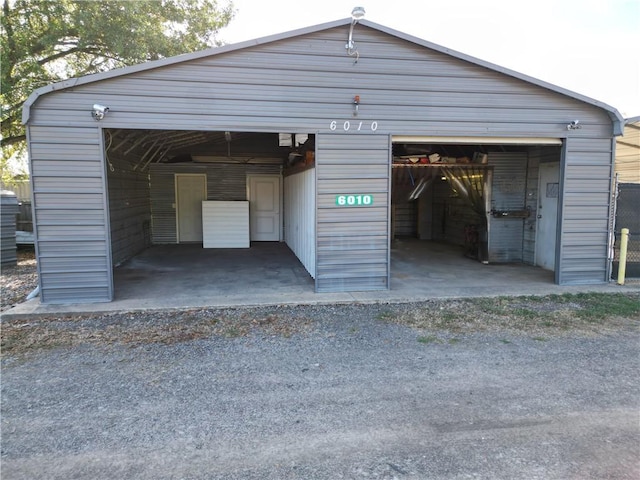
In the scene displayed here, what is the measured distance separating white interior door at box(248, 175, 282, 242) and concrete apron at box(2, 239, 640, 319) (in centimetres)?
243

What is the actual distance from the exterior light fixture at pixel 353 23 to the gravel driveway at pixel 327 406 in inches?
154

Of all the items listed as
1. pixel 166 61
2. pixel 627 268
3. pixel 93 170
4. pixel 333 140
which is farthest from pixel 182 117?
pixel 627 268

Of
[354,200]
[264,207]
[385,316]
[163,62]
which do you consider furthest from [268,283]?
[264,207]

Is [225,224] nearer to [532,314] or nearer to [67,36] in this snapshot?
[67,36]

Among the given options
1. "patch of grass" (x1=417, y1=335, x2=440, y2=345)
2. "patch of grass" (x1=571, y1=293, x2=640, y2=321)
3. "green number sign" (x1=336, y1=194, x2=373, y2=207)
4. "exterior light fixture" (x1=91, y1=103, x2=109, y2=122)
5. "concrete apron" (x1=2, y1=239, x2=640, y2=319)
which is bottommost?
"patch of grass" (x1=417, y1=335, x2=440, y2=345)

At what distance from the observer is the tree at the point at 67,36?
31.0ft

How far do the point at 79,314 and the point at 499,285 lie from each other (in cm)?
605

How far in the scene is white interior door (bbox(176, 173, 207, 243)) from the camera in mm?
12266

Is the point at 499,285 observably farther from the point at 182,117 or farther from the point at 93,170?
the point at 93,170

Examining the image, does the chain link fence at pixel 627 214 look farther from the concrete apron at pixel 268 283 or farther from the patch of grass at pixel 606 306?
the patch of grass at pixel 606 306

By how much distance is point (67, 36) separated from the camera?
10.1 meters

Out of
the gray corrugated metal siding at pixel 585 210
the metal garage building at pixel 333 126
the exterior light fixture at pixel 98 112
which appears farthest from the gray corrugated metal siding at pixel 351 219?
the gray corrugated metal siding at pixel 585 210

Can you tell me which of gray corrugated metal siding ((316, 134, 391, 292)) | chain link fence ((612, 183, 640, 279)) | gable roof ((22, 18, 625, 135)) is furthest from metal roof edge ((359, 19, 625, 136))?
gray corrugated metal siding ((316, 134, 391, 292))

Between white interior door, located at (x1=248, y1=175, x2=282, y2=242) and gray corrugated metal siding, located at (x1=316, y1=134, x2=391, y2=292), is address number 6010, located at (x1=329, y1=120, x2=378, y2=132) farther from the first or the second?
white interior door, located at (x1=248, y1=175, x2=282, y2=242)
